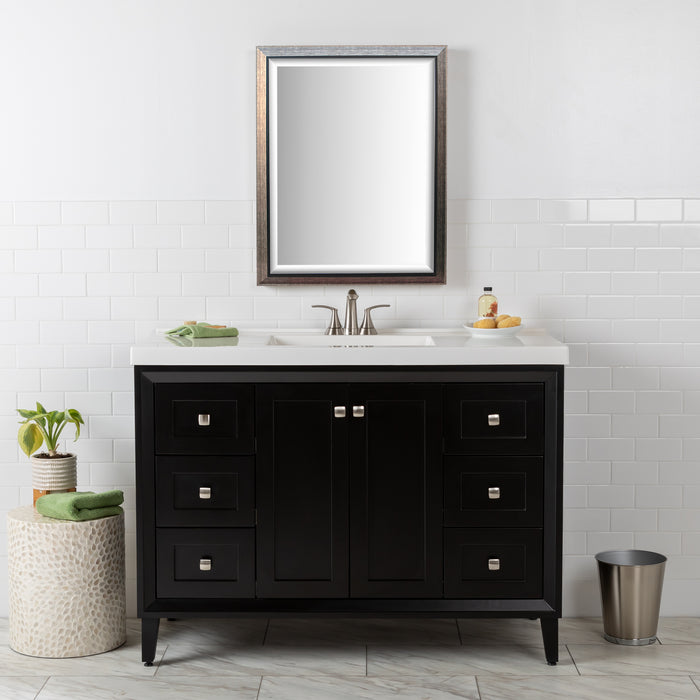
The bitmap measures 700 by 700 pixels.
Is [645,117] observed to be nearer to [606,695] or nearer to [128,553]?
[606,695]

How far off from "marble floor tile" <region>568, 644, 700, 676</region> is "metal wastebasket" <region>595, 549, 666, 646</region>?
44 millimetres

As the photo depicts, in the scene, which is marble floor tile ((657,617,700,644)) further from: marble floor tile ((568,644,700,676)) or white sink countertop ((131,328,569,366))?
white sink countertop ((131,328,569,366))

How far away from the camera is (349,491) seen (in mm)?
3074

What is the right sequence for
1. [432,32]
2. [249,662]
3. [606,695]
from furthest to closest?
1. [432,32]
2. [249,662]
3. [606,695]

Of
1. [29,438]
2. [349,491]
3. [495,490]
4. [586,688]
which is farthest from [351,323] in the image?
[586,688]

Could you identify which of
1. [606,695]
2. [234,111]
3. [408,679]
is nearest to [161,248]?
[234,111]

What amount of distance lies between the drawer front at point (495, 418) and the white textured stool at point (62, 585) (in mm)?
1230

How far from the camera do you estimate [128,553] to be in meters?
3.69

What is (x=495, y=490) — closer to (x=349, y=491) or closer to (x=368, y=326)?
(x=349, y=491)

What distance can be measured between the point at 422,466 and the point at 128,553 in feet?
4.39

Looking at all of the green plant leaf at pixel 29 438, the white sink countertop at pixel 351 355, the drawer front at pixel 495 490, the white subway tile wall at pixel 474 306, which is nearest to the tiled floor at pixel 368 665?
the white subway tile wall at pixel 474 306

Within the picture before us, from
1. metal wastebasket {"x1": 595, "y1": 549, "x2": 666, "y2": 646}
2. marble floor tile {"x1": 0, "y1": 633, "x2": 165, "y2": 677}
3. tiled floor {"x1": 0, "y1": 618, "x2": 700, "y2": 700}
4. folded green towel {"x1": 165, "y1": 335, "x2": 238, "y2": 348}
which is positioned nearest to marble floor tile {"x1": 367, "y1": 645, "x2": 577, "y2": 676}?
tiled floor {"x1": 0, "y1": 618, "x2": 700, "y2": 700}

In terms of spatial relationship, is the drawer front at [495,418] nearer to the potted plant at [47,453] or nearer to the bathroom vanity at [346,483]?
the bathroom vanity at [346,483]

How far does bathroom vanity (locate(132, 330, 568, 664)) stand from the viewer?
9.94ft
